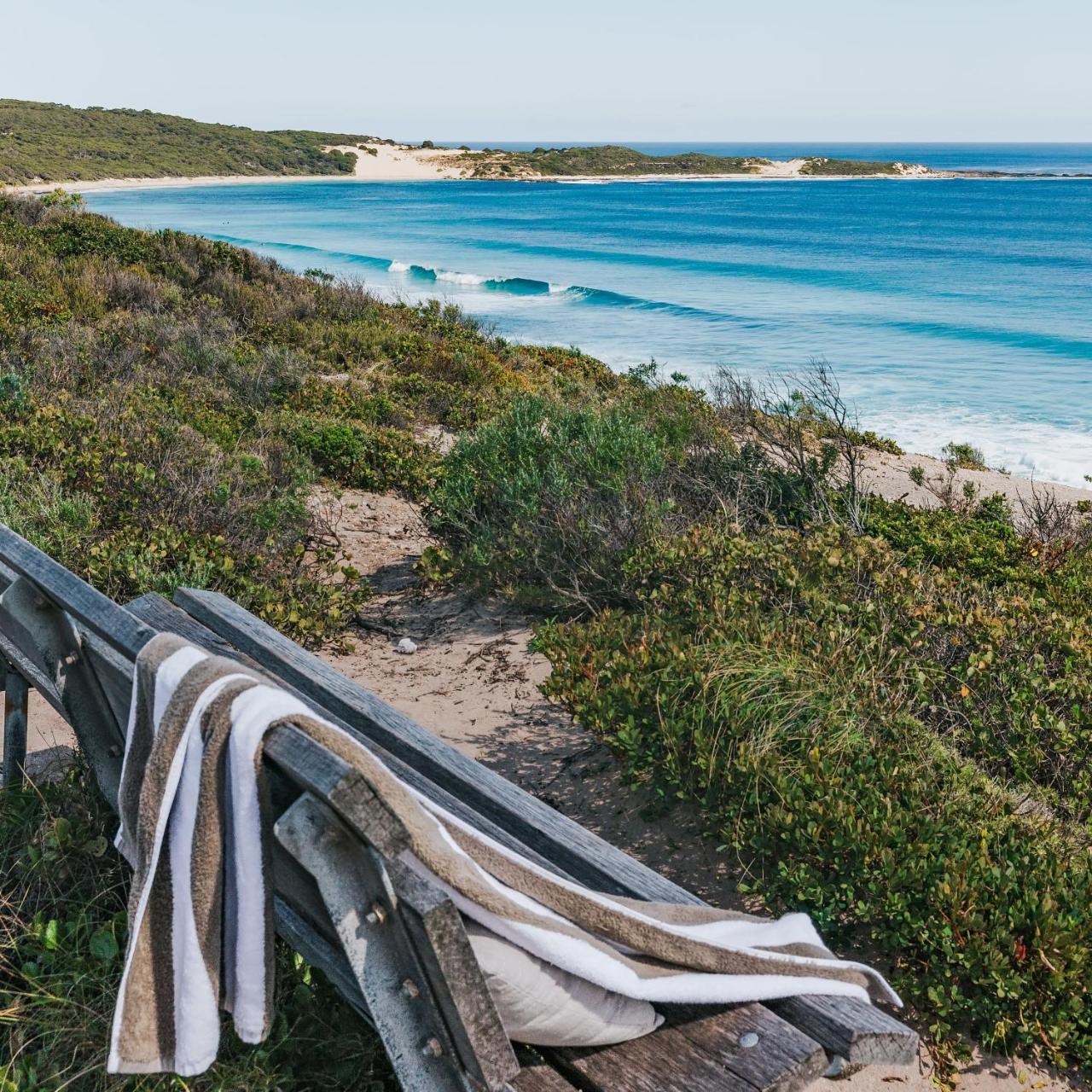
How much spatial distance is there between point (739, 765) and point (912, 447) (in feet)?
39.8

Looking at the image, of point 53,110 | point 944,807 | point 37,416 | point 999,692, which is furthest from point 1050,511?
point 53,110

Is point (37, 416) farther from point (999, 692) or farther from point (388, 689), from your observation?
point (999, 692)

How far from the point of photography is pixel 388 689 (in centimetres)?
485

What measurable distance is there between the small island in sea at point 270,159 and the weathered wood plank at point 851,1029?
3081 inches

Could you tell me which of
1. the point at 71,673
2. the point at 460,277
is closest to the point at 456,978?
the point at 71,673

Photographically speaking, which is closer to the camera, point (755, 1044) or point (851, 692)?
point (755, 1044)

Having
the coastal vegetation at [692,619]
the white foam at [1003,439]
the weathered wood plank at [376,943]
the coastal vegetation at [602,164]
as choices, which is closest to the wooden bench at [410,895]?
the weathered wood plank at [376,943]

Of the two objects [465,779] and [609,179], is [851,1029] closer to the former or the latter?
[465,779]

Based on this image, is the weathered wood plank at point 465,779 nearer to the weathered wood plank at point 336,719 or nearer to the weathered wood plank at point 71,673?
the weathered wood plank at point 336,719

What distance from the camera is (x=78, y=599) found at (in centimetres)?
223

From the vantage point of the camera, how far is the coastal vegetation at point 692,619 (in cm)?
267

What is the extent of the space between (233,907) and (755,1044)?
915 mm

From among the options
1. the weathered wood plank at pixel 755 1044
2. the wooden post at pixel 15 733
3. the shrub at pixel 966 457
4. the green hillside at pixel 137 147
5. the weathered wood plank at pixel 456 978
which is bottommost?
the shrub at pixel 966 457

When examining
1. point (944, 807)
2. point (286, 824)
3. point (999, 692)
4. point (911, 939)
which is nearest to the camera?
point (286, 824)
